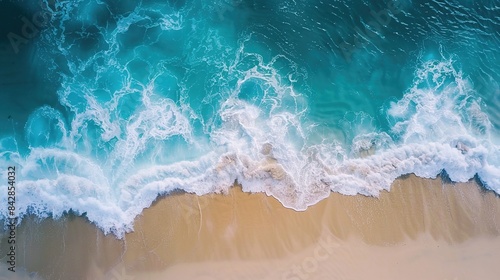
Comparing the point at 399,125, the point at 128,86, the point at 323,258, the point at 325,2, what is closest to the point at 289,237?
the point at 323,258

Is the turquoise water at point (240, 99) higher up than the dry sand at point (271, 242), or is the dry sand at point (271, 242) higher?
the turquoise water at point (240, 99)

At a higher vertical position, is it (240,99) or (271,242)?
(240,99)

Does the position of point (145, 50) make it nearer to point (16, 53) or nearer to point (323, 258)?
point (16, 53)

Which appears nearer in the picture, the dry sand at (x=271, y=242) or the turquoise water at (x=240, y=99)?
the dry sand at (x=271, y=242)

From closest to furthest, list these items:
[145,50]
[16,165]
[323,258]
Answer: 1. [323,258]
2. [16,165]
3. [145,50]
